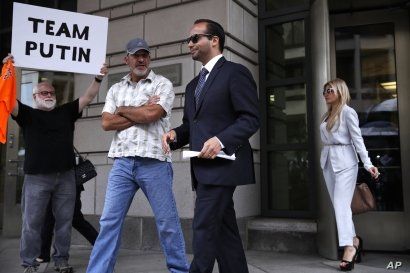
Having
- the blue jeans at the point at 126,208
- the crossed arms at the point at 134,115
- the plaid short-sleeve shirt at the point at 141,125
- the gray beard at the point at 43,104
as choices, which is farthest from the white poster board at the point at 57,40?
the blue jeans at the point at 126,208

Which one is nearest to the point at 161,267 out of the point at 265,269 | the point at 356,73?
the point at 265,269

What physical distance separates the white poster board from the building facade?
5.75 feet

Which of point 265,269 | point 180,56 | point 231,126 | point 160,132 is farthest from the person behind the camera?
point 180,56

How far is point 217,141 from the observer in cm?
289

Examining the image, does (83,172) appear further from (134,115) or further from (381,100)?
(381,100)

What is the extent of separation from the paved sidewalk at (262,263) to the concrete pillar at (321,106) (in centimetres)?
23

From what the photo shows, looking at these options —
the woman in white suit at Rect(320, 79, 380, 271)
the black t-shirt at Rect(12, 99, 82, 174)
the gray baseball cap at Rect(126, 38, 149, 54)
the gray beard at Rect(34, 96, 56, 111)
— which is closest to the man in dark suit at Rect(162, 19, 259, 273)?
the gray baseball cap at Rect(126, 38, 149, 54)

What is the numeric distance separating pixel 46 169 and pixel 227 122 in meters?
2.36

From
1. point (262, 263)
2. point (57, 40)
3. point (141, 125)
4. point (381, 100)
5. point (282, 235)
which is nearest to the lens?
point (141, 125)

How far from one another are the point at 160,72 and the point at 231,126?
143 inches

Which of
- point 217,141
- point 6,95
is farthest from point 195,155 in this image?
Result: point 6,95

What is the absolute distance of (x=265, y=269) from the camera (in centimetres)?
482

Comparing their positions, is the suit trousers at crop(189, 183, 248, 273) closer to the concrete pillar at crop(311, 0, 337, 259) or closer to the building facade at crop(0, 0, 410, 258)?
the concrete pillar at crop(311, 0, 337, 259)

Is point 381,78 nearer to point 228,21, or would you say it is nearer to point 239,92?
point 228,21
